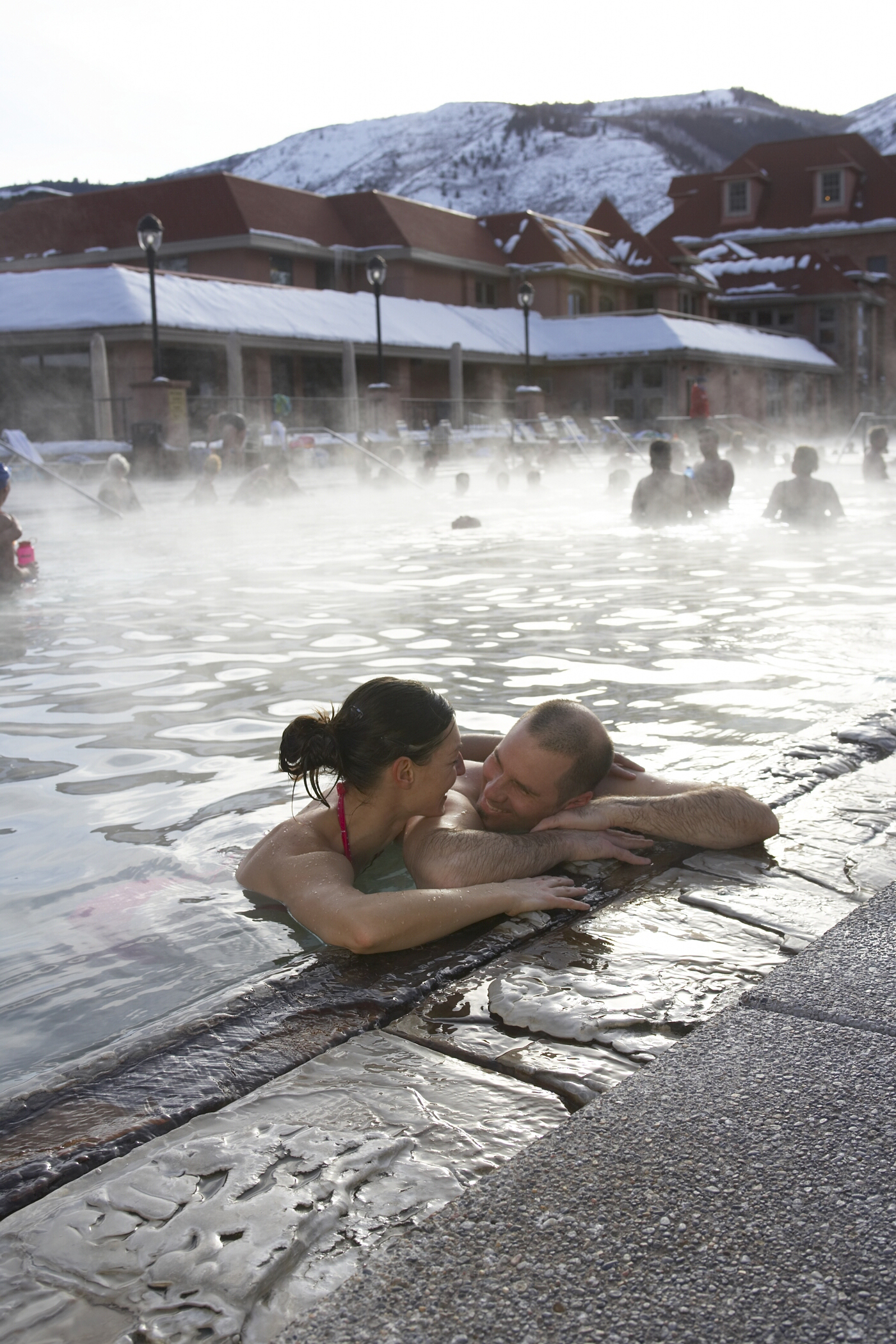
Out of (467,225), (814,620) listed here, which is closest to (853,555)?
(814,620)

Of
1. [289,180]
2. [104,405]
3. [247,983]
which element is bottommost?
[247,983]

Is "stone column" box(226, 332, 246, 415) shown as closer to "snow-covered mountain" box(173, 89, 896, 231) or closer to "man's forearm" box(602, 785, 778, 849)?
"man's forearm" box(602, 785, 778, 849)

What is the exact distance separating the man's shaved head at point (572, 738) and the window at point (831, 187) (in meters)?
51.1

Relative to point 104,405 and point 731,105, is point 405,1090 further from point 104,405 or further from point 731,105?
point 731,105

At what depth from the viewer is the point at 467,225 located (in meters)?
37.7

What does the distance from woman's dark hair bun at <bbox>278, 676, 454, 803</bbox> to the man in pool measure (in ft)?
0.94

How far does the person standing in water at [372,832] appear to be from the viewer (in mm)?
2754

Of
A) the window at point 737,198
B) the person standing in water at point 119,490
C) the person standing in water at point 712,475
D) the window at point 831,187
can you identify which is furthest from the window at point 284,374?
the window at point 831,187

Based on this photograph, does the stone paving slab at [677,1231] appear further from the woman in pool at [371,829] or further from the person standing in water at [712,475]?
the person standing in water at [712,475]

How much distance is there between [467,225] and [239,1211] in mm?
39058

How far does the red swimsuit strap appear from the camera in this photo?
A: 3.21m

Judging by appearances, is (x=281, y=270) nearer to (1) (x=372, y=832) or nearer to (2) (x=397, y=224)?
(2) (x=397, y=224)

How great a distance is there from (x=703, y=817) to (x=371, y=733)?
986 mm

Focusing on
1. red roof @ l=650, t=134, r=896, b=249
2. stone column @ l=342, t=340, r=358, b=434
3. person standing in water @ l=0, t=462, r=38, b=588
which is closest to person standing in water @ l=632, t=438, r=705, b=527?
person standing in water @ l=0, t=462, r=38, b=588
